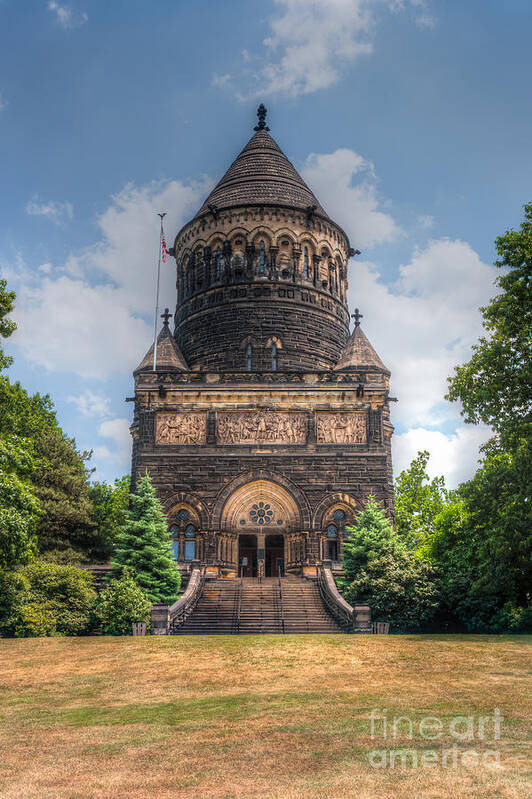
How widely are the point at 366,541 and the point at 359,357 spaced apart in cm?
1083

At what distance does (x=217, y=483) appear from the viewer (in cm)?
3147

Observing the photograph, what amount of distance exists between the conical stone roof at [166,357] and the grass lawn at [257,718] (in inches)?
720

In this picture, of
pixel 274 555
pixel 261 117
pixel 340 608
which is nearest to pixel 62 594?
pixel 340 608

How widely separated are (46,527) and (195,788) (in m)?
29.8

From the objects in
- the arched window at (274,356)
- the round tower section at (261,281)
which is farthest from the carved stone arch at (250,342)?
Result: the arched window at (274,356)

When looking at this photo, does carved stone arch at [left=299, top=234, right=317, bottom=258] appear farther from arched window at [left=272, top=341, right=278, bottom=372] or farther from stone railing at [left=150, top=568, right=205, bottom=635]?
stone railing at [left=150, top=568, right=205, bottom=635]

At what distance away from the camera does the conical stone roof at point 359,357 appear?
1350 inches

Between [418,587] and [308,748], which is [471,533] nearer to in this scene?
[418,587]

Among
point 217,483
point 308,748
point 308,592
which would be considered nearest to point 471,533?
point 308,592

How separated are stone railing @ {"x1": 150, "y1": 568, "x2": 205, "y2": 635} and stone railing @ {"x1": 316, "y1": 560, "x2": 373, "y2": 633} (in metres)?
4.52

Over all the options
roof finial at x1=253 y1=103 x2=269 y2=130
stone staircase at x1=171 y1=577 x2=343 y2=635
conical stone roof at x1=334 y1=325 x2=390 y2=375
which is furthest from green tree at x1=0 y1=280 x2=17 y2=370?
roof finial at x1=253 y1=103 x2=269 y2=130

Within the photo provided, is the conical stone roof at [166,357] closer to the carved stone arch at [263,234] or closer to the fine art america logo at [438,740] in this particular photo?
the carved stone arch at [263,234]

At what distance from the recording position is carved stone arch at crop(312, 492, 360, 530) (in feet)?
102

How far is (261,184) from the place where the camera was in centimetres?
4034
